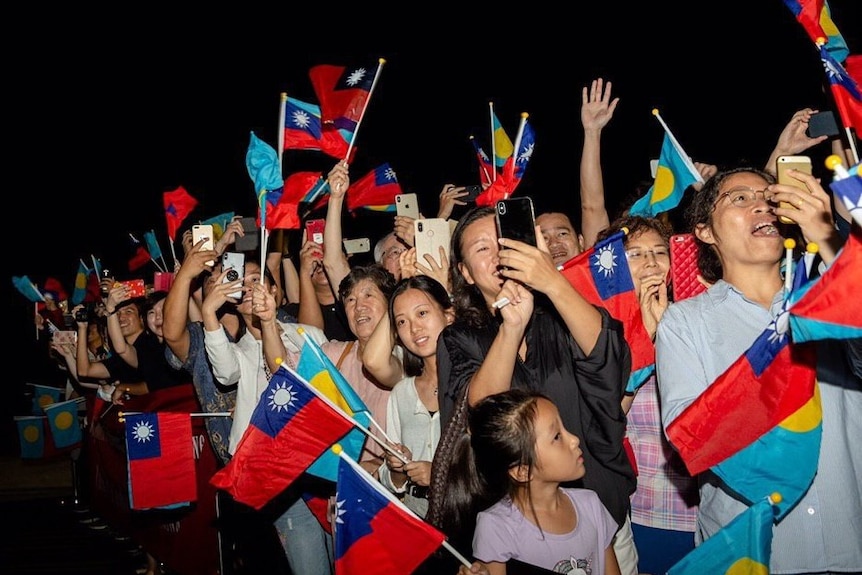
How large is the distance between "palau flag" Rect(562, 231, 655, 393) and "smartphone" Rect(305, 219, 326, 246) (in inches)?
106

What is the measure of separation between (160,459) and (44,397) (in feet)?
18.1

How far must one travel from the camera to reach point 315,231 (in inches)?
208

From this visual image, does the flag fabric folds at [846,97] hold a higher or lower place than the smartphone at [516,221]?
higher

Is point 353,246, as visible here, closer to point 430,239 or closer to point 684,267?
point 430,239

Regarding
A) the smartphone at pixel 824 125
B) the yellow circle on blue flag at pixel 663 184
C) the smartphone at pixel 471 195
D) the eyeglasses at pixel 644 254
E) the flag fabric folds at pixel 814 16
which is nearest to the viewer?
the smartphone at pixel 824 125

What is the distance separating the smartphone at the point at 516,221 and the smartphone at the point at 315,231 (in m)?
3.23

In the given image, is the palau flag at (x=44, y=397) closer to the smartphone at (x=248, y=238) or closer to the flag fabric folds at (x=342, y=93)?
the smartphone at (x=248, y=238)

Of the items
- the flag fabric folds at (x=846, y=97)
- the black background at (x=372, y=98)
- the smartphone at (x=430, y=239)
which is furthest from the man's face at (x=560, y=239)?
the black background at (x=372, y=98)

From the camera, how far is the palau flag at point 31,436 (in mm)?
7750

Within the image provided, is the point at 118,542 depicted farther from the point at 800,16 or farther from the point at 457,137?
the point at 457,137

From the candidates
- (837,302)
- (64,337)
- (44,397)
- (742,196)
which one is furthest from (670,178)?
(44,397)

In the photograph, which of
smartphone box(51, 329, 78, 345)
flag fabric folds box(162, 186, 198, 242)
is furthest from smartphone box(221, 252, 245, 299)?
smartphone box(51, 329, 78, 345)

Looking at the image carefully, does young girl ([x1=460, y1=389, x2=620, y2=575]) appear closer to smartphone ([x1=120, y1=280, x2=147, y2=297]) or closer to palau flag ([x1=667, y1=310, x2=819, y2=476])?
palau flag ([x1=667, y1=310, x2=819, y2=476])

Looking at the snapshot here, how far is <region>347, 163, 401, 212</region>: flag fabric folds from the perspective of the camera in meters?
5.51
